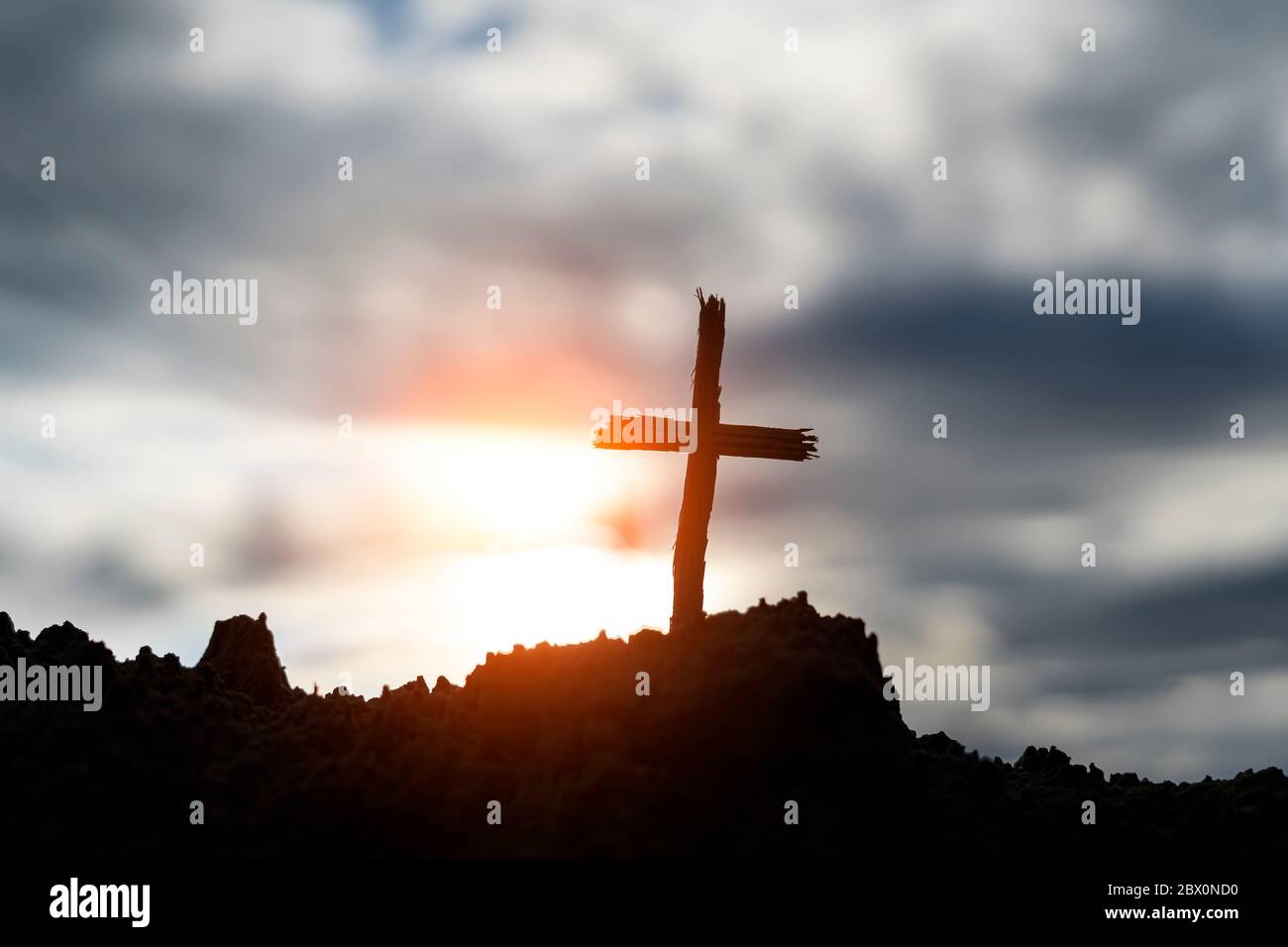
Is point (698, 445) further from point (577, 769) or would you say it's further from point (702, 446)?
point (577, 769)

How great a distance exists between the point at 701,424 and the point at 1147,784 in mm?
9729

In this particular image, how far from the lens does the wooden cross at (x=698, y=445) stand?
1695 cm

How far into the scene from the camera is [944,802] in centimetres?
1323

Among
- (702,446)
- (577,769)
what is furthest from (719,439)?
(577,769)

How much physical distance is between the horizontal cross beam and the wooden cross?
16mm

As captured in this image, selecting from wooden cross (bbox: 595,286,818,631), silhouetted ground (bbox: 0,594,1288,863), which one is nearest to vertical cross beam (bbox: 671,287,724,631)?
wooden cross (bbox: 595,286,818,631)

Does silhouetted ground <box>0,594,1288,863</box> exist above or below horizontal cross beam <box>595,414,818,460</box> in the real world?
below

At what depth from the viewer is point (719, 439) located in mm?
17359

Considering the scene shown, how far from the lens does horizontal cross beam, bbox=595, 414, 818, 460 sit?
17.1 meters

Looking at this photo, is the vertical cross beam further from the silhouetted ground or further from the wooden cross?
the silhouetted ground

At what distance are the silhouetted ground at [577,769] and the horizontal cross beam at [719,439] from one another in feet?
12.6

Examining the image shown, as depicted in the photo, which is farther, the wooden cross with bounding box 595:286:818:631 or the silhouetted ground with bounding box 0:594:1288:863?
the wooden cross with bounding box 595:286:818:631

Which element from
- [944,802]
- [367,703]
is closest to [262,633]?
[367,703]

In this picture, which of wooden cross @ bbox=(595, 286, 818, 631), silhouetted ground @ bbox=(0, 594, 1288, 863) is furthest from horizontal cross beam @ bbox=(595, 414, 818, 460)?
silhouetted ground @ bbox=(0, 594, 1288, 863)
